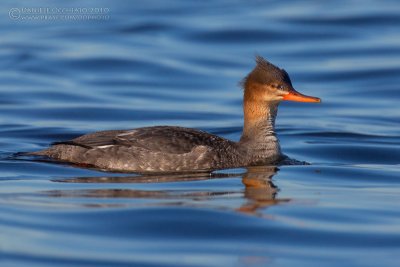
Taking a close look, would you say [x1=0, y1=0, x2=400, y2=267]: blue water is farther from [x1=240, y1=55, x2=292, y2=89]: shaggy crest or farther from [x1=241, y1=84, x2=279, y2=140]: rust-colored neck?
[x1=240, y1=55, x2=292, y2=89]: shaggy crest

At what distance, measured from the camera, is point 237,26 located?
93.6 feet

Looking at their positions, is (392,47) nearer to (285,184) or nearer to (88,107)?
(88,107)

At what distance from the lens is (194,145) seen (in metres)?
13.6

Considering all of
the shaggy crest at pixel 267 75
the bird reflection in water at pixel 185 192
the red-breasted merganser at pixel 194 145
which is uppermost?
the shaggy crest at pixel 267 75

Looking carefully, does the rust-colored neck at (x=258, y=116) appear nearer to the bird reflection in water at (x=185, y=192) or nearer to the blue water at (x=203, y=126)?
the blue water at (x=203, y=126)

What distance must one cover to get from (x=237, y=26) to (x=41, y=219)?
18.6 meters

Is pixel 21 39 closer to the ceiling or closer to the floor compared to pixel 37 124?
closer to the ceiling

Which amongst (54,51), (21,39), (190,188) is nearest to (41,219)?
(190,188)

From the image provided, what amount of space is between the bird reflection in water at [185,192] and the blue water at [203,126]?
0.08 feet

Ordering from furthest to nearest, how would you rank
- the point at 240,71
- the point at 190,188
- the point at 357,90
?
the point at 240,71 → the point at 357,90 → the point at 190,188

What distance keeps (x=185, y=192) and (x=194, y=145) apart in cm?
168

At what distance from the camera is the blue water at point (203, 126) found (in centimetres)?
973

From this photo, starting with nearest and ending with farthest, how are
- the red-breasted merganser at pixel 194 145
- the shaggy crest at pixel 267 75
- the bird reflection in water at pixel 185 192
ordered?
the bird reflection in water at pixel 185 192
the red-breasted merganser at pixel 194 145
the shaggy crest at pixel 267 75

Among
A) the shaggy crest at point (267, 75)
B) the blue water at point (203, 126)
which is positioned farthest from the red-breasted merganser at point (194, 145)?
the blue water at point (203, 126)
